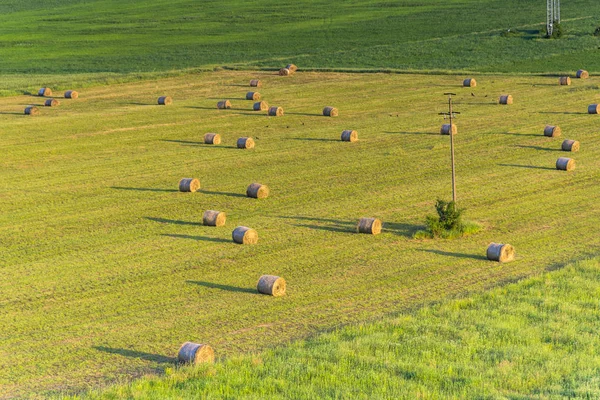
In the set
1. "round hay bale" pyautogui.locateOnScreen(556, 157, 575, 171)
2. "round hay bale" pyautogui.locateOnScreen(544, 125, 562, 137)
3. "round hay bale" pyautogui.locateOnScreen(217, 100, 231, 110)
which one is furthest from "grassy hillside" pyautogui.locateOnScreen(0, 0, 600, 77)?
"round hay bale" pyautogui.locateOnScreen(556, 157, 575, 171)

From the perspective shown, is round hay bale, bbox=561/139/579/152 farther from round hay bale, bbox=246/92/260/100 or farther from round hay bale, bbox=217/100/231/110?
round hay bale, bbox=246/92/260/100

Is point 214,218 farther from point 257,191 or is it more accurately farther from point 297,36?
point 297,36

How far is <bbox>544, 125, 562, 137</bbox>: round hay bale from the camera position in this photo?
4572 cm

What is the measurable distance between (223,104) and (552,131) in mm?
20361

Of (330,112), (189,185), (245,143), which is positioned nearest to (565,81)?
(330,112)

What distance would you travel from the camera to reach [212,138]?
47.7m

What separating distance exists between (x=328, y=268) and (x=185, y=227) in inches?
265

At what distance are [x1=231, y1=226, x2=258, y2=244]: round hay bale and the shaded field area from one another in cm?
26

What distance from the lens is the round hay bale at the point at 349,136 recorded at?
154 ft

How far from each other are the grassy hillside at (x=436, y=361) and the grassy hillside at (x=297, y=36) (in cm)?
4920

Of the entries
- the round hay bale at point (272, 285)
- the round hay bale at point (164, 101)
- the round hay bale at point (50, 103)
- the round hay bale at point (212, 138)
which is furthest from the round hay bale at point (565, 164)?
the round hay bale at point (50, 103)

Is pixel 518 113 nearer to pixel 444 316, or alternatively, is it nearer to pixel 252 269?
pixel 252 269

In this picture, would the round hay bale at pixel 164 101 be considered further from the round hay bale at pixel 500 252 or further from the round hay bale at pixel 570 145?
the round hay bale at pixel 500 252

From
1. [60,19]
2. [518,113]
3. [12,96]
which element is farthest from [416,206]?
[60,19]
